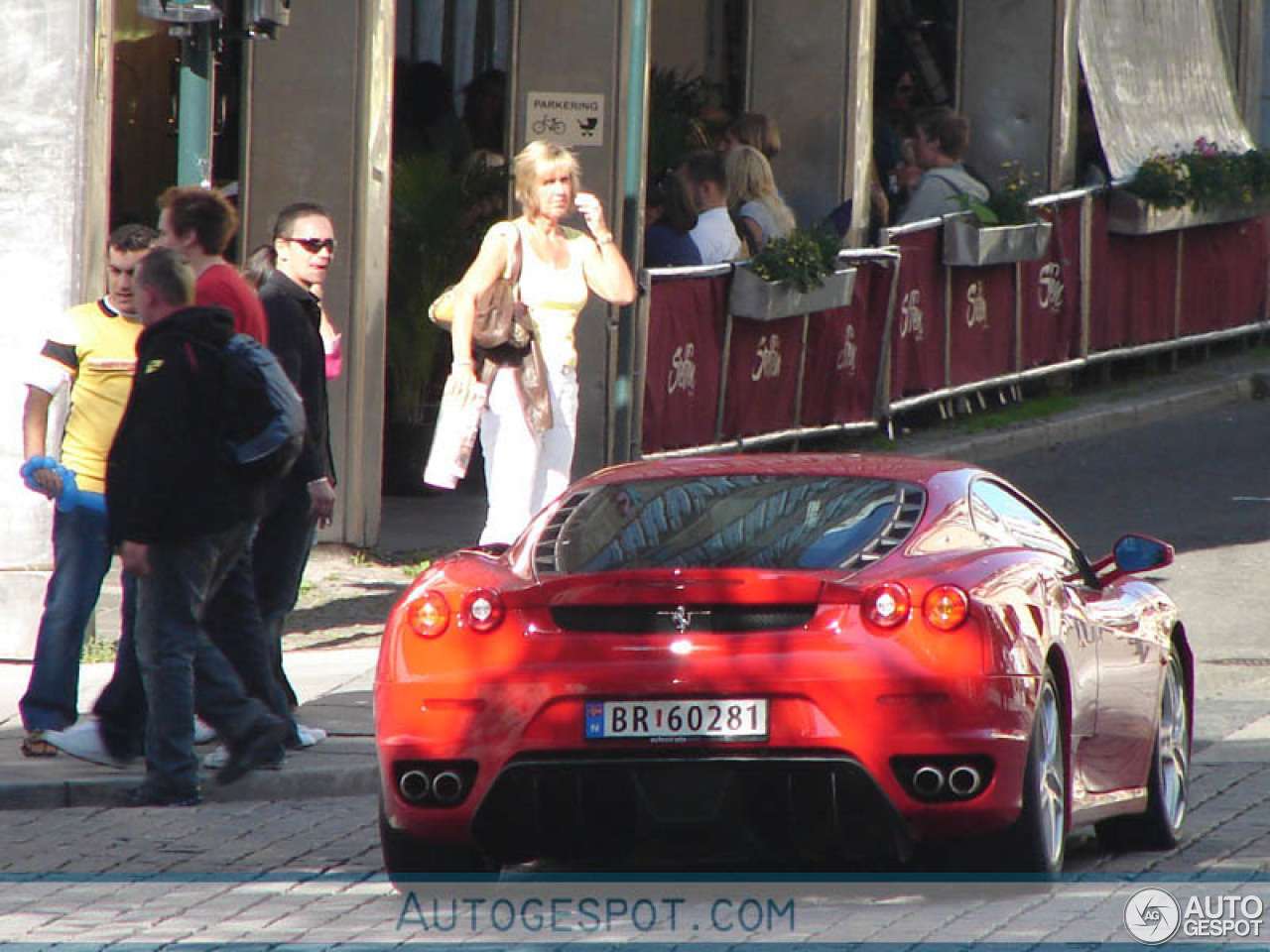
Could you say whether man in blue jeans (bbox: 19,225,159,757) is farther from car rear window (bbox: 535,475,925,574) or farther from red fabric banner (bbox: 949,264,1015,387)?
red fabric banner (bbox: 949,264,1015,387)

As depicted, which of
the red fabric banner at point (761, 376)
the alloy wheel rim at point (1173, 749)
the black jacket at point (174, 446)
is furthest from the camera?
the red fabric banner at point (761, 376)

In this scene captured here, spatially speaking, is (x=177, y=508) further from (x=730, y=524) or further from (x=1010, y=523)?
(x=1010, y=523)

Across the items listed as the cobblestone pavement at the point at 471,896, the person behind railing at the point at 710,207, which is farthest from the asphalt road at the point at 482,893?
the person behind railing at the point at 710,207

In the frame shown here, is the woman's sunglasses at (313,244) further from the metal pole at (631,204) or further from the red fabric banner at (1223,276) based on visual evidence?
the red fabric banner at (1223,276)

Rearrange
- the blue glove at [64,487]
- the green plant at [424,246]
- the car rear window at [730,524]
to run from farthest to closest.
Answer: the green plant at [424,246], the blue glove at [64,487], the car rear window at [730,524]

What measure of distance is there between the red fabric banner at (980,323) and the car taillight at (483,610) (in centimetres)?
1277

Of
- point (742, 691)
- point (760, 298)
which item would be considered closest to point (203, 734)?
point (742, 691)

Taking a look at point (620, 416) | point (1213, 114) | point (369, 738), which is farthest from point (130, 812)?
point (1213, 114)

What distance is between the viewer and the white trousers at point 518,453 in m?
12.3

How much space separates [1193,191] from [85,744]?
49.3 feet

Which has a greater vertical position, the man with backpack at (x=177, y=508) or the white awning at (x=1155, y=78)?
the white awning at (x=1155, y=78)

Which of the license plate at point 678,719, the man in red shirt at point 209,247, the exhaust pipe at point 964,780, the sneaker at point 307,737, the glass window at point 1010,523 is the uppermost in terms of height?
the man in red shirt at point 209,247

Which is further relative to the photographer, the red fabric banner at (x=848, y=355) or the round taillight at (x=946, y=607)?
the red fabric banner at (x=848, y=355)

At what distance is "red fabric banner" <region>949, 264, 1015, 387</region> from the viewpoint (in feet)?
66.0
